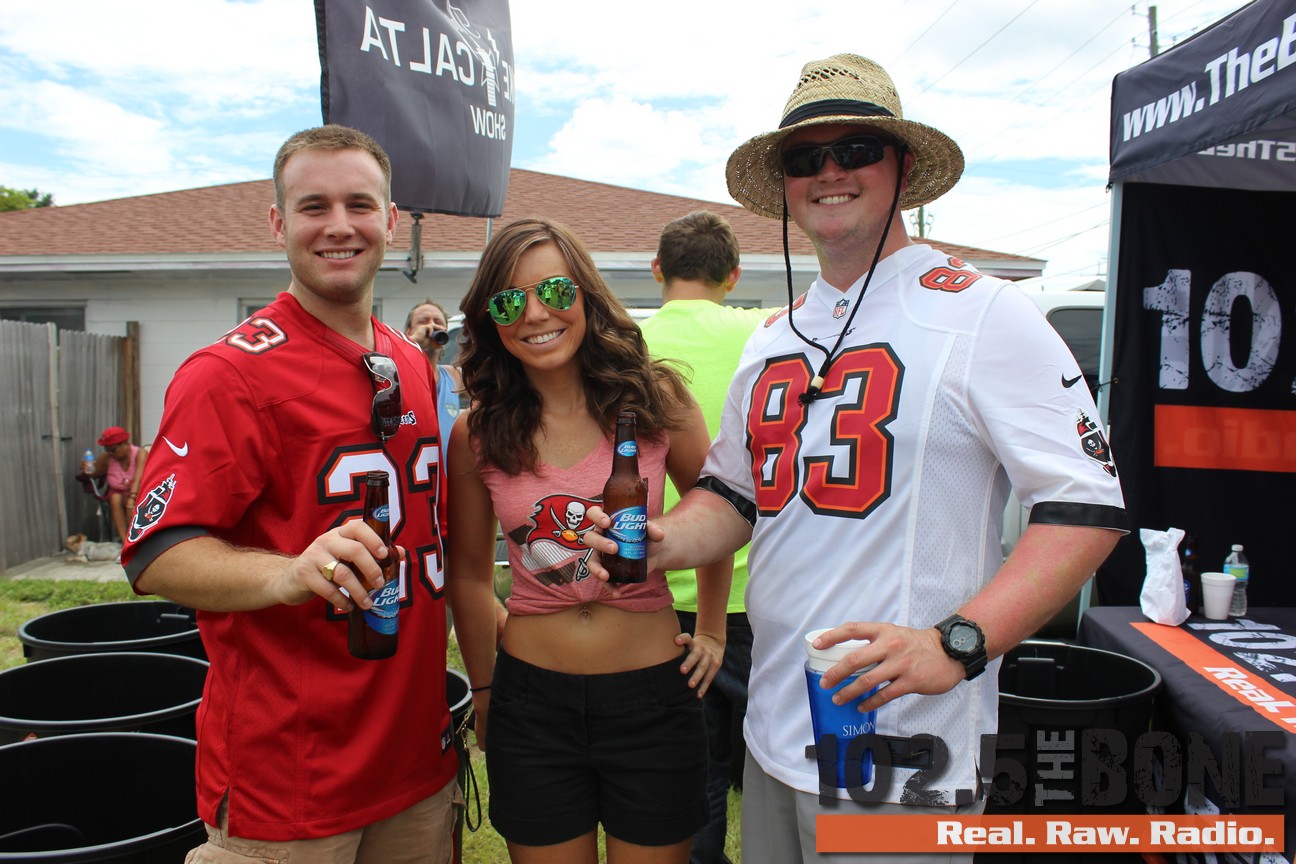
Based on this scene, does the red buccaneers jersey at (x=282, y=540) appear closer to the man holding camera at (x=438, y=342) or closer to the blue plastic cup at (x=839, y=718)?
the blue plastic cup at (x=839, y=718)

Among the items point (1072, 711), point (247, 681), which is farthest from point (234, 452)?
point (1072, 711)

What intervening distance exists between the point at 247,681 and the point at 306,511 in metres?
A: 0.43

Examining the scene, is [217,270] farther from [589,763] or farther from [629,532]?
[629,532]

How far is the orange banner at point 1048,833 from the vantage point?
1731 millimetres

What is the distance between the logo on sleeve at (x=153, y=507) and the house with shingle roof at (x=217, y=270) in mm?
8663

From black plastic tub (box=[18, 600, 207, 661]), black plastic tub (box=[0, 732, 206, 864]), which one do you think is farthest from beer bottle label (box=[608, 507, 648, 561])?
black plastic tub (box=[18, 600, 207, 661])

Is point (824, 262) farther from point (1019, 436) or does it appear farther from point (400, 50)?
point (400, 50)

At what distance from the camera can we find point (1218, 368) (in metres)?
4.67

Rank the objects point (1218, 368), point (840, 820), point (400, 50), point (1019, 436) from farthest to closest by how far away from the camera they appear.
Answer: point (1218, 368), point (400, 50), point (840, 820), point (1019, 436)

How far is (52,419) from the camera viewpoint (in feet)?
33.0

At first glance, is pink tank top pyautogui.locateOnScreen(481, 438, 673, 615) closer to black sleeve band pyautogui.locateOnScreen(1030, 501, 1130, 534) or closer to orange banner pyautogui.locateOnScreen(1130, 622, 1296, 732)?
black sleeve band pyautogui.locateOnScreen(1030, 501, 1130, 534)

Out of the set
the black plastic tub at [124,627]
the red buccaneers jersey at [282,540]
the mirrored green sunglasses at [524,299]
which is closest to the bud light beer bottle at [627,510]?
the mirrored green sunglasses at [524,299]

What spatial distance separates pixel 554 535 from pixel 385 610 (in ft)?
1.72

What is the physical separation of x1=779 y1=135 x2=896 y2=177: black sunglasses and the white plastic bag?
113 inches
